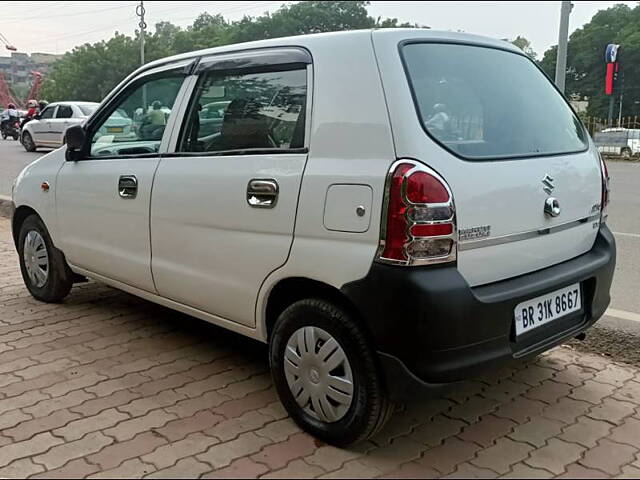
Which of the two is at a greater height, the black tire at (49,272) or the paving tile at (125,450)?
the black tire at (49,272)

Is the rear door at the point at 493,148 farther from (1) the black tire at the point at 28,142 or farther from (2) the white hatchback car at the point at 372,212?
(1) the black tire at the point at 28,142

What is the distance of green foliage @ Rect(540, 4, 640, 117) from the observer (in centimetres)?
2102

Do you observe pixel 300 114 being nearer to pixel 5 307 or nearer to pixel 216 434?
pixel 216 434

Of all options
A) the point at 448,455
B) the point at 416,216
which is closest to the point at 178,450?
the point at 448,455

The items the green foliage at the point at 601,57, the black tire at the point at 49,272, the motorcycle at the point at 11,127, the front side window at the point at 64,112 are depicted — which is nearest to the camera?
the black tire at the point at 49,272

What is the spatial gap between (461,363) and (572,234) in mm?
961

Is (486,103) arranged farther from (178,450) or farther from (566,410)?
(178,450)

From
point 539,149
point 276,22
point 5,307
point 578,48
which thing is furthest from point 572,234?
point 276,22

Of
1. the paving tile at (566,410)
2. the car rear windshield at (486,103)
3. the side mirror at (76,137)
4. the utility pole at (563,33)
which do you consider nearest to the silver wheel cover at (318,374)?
the car rear windshield at (486,103)

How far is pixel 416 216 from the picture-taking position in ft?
7.63

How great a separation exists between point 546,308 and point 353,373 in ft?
2.90

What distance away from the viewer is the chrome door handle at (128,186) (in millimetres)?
3594

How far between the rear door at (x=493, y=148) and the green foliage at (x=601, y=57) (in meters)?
14.3

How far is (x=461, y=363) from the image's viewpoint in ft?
7.90
